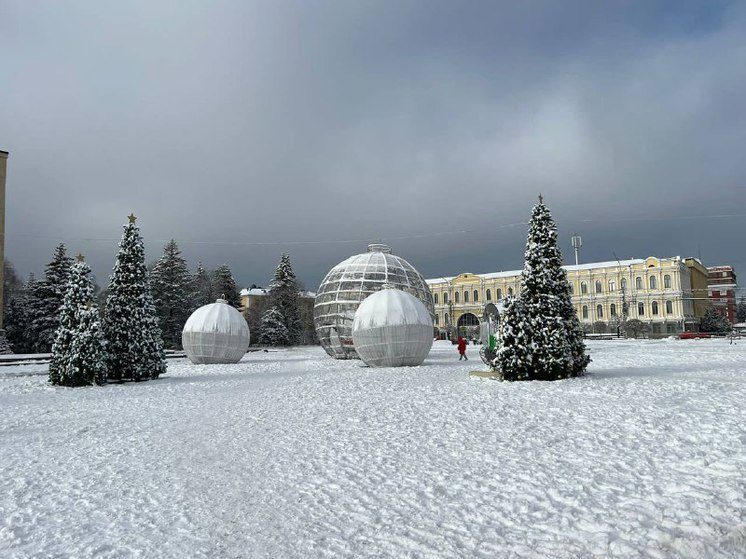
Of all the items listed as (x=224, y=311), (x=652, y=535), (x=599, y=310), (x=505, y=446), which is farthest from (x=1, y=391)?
(x=599, y=310)

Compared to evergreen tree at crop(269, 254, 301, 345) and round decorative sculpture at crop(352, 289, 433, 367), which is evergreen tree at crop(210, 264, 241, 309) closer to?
evergreen tree at crop(269, 254, 301, 345)

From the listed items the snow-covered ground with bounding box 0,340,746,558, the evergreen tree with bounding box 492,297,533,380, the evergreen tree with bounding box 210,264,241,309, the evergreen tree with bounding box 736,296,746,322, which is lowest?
the snow-covered ground with bounding box 0,340,746,558

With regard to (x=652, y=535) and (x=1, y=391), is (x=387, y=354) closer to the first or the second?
(x=1, y=391)

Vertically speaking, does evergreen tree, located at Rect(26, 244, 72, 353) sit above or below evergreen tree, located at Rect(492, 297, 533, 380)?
above

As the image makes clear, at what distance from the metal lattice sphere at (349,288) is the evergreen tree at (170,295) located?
27478 millimetres

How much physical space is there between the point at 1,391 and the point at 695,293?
93.1m

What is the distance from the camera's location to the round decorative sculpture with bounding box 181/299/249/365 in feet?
82.8

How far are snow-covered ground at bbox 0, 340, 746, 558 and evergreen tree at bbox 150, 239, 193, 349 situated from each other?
41.2m

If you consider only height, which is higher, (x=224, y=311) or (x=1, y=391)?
(x=224, y=311)

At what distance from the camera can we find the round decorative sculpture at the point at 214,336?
82.8ft

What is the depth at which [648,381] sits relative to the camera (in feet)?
41.4

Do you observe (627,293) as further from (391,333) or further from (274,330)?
(391,333)

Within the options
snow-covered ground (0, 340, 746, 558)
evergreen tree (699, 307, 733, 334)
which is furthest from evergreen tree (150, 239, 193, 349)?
evergreen tree (699, 307, 733, 334)

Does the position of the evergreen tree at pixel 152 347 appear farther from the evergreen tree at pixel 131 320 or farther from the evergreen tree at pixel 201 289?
the evergreen tree at pixel 201 289
